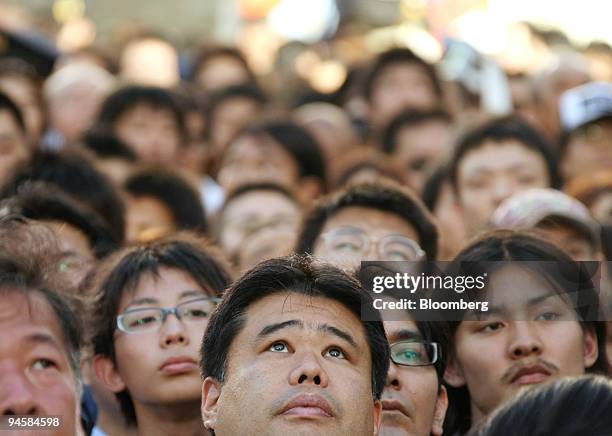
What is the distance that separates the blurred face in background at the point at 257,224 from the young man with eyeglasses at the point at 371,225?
0.49 metres

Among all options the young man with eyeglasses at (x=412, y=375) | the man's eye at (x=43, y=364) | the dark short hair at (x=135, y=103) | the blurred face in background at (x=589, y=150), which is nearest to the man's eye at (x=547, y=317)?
the young man with eyeglasses at (x=412, y=375)

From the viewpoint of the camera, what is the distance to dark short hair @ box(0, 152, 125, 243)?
624 cm

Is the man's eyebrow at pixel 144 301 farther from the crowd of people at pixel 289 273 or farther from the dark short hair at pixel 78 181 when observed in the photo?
the dark short hair at pixel 78 181

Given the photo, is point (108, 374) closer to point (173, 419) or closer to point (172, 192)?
point (173, 419)

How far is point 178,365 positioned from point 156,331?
0.15 m

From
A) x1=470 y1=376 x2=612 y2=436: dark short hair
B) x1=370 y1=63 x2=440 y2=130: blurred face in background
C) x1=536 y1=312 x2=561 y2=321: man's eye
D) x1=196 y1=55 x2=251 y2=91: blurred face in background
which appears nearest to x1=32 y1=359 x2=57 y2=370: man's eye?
x1=470 y1=376 x2=612 y2=436: dark short hair

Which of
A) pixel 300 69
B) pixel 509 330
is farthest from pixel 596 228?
pixel 300 69

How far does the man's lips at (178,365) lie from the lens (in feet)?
14.9

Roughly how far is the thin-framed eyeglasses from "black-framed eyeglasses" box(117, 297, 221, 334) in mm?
848

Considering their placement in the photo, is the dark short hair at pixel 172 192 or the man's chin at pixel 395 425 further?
the dark short hair at pixel 172 192

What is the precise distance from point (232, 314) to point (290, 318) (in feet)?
0.66

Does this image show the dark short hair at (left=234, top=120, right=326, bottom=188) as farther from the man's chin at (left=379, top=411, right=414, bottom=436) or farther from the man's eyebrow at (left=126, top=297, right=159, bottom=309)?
the man's chin at (left=379, top=411, right=414, bottom=436)

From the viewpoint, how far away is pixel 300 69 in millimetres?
11945

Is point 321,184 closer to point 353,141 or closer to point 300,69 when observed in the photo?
point 353,141
